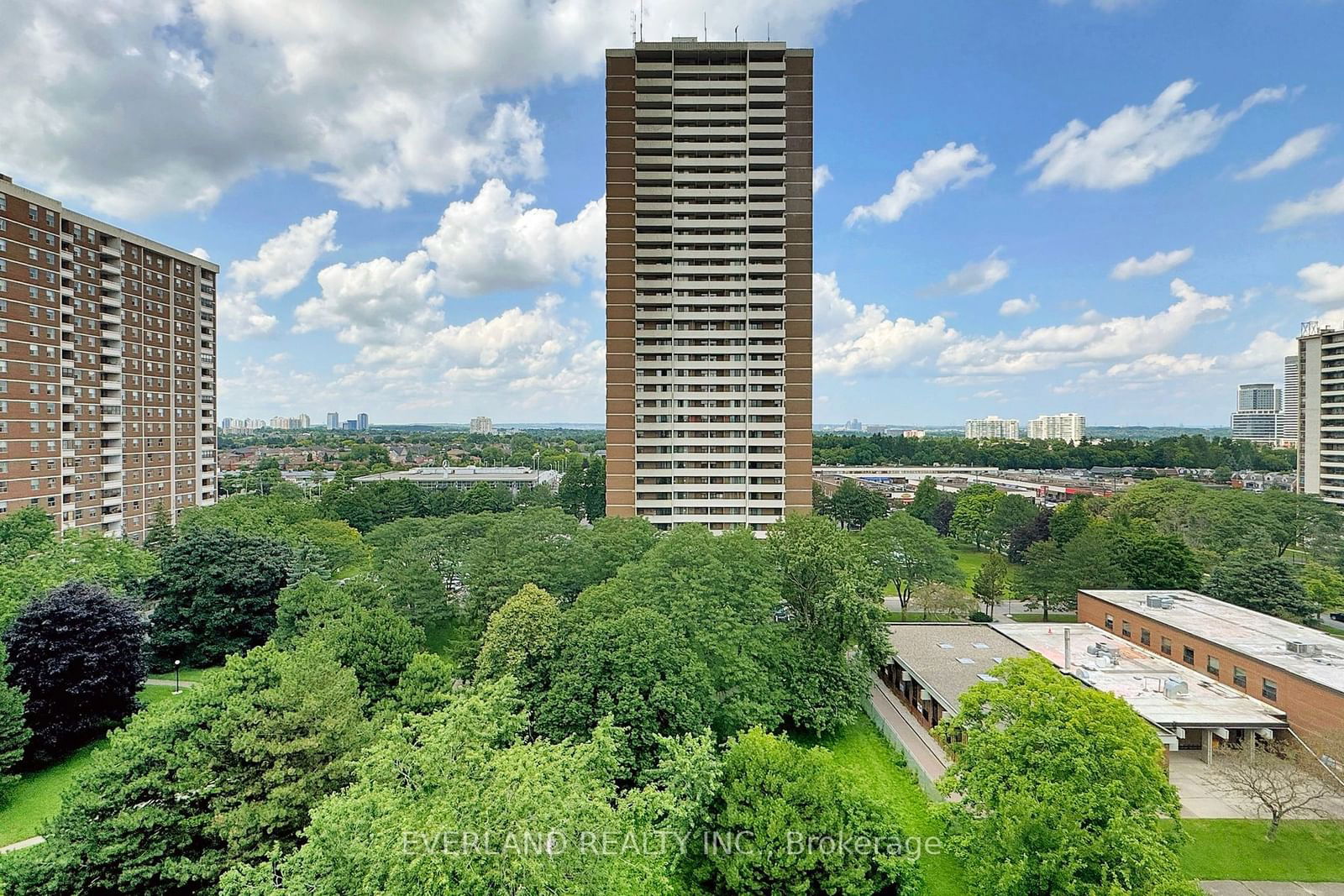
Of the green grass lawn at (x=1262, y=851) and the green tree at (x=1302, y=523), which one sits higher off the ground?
the green tree at (x=1302, y=523)

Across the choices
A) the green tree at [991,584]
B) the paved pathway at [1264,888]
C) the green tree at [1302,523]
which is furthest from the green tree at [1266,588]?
the paved pathway at [1264,888]

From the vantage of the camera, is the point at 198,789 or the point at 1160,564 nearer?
the point at 198,789

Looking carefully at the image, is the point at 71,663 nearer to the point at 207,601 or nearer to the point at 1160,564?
the point at 207,601

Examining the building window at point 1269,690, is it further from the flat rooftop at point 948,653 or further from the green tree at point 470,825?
the green tree at point 470,825

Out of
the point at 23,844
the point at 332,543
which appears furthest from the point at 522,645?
the point at 332,543

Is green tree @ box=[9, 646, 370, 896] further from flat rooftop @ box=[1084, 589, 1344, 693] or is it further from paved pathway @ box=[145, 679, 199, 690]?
flat rooftop @ box=[1084, 589, 1344, 693]

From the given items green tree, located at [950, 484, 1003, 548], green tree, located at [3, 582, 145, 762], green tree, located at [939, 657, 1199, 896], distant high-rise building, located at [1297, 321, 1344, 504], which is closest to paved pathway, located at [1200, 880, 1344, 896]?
green tree, located at [939, 657, 1199, 896]
